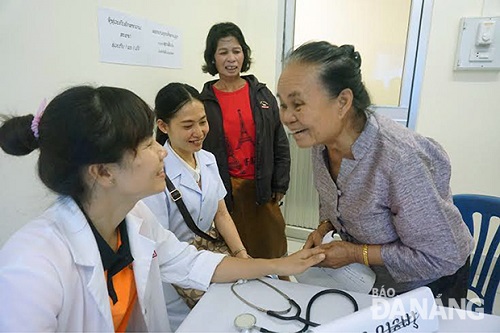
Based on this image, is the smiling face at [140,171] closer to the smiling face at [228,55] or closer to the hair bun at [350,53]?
the hair bun at [350,53]

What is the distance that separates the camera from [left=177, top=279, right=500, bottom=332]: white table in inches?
29.9

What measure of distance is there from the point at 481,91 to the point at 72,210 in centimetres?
231

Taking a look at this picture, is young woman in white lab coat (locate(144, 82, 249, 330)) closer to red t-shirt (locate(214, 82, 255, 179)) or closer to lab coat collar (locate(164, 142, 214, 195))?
lab coat collar (locate(164, 142, 214, 195))

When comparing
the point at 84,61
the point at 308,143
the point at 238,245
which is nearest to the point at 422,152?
the point at 308,143

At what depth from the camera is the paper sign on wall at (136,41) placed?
53.6 inches

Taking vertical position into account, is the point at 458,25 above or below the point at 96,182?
above

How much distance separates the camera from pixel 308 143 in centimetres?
103

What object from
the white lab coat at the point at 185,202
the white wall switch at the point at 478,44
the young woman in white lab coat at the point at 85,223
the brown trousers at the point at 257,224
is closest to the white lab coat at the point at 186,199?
the white lab coat at the point at 185,202

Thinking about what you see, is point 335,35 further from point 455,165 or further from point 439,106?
point 455,165

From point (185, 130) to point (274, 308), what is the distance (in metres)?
0.81

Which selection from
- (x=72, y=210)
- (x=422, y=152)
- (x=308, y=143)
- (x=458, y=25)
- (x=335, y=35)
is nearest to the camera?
(x=72, y=210)

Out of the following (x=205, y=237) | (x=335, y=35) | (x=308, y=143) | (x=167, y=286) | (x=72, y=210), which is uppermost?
(x=335, y=35)

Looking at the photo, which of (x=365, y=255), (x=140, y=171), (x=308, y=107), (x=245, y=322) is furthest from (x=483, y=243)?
(x=140, y=171)

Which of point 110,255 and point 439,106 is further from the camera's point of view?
point 439,106
